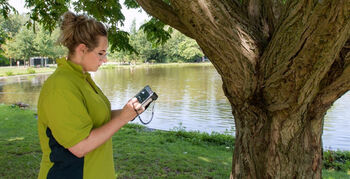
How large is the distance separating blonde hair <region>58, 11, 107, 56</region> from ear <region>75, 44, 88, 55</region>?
0.05 feet

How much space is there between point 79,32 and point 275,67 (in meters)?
1.35

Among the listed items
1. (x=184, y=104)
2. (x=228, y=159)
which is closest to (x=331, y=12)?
(x=228, y=159)

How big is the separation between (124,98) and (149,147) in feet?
32.9

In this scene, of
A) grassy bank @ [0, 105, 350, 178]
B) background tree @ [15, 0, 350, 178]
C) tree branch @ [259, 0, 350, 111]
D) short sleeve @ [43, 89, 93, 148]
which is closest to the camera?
short sleeve @ [43, 89, 93, 148]

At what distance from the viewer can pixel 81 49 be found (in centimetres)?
154

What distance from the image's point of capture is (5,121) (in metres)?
8.50

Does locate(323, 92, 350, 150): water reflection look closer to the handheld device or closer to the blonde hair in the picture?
the handheld device

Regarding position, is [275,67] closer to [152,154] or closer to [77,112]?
[77,112]

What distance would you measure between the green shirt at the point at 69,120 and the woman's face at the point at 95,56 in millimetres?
54

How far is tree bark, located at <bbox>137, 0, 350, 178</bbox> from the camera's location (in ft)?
5.84

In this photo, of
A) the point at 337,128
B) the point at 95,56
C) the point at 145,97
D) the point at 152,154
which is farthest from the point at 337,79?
the point at 337,128

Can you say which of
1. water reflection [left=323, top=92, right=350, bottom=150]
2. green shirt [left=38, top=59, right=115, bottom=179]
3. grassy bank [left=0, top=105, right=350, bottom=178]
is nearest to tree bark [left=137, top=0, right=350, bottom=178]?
green shirt [left=38, top=59, right=115, bottom=179]

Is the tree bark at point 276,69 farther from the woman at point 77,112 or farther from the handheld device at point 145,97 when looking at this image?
the woman at point 77,112

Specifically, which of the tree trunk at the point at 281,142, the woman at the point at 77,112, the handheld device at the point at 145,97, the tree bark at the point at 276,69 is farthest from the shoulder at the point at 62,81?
the tree trunk at the point at 281,142
